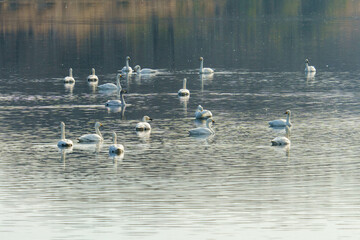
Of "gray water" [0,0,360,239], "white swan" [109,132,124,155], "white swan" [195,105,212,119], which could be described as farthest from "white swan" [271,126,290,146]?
"white swan" [195,105,212,119]

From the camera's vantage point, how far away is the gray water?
111 feet

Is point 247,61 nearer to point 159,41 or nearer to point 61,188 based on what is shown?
point 159,41

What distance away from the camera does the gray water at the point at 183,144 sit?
111 feet

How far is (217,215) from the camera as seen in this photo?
113ft

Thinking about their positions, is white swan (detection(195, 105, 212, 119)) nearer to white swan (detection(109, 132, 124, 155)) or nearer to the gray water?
the gray water

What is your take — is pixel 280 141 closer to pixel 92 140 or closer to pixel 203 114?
pixel 92 140

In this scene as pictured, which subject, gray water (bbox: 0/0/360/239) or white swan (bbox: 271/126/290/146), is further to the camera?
white swan (bbox: 271/126/290/146)

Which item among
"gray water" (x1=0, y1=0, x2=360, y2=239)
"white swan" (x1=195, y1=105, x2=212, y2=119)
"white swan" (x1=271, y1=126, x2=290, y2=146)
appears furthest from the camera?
"white swan" (x1=195, y1=105, x2=212, y2=119)

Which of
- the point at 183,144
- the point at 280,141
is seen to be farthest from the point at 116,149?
the point at 280,141

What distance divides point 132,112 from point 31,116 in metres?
7.38

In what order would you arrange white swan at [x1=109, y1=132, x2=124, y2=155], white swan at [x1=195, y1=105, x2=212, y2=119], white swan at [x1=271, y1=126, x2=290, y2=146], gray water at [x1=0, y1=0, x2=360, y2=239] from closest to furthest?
gray water at [x1=0, y1=0, x2=360, y2=239] < white swan at [x1=109, y1=132, x2=124, y2=155] < white swan at [x1=271, y1=126, x2=290, y2=146] < white swan at [x1=195, y1=105, x2=212, y2=119]

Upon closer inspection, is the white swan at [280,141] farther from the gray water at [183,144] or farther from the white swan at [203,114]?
the white swan at [203,114]

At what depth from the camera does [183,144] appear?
162 ft

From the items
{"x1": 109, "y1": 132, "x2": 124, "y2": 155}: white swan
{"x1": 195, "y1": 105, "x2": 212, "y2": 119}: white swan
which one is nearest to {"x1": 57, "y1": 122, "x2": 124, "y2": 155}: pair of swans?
{"x1": 109, "y1": 132, "x2": 124, "y2": 155}: white swan
